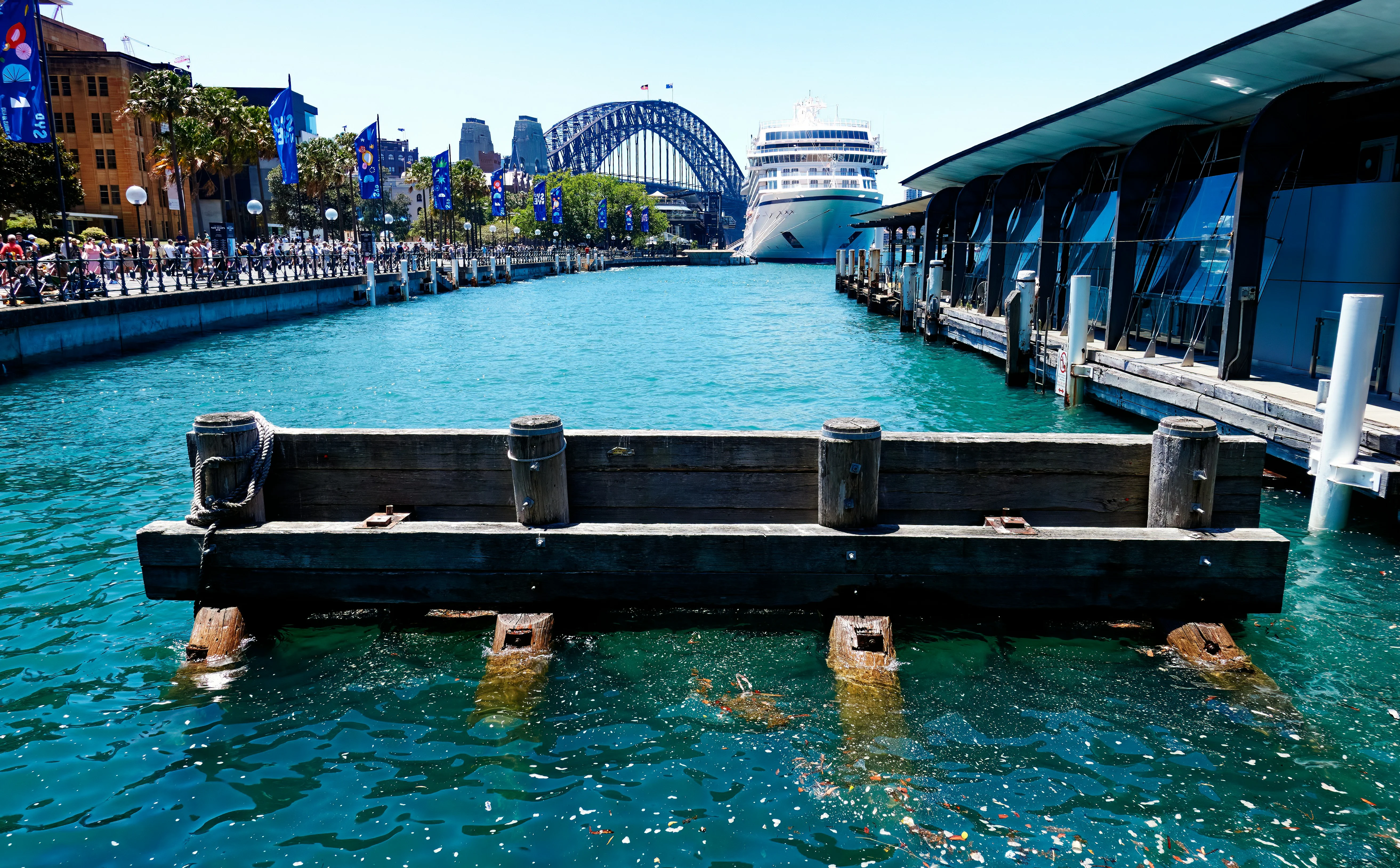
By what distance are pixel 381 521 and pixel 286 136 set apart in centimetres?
3752

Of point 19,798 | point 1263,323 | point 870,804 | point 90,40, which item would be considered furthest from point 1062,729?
point 90,40

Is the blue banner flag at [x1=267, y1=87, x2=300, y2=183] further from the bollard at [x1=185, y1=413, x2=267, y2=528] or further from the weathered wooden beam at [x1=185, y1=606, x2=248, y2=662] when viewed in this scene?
the weathered wooden beam at [x1=185, y1=606, x2=248, y2=662]

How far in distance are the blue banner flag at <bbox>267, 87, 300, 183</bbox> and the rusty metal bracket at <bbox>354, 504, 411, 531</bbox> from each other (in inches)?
1401

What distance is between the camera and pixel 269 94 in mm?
103500

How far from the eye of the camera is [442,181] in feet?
230

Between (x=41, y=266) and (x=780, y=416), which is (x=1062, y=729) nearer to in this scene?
(x=780, y=416)

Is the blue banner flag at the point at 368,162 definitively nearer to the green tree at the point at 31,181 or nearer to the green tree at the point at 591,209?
the green tree at the point at 31,181

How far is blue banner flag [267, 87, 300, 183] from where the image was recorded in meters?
37.9

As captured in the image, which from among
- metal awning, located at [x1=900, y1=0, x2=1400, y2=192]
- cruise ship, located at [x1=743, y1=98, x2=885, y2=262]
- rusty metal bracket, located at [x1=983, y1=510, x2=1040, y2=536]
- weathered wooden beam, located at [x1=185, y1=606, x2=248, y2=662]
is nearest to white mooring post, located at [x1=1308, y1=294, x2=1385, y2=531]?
metal awning, located at [x1=900, y1=0, x2=1400, y2=192]

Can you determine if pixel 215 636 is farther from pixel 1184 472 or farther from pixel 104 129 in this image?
pixel 104 129

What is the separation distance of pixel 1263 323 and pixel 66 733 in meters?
17.4

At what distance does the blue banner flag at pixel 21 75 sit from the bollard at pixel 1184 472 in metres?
28.4

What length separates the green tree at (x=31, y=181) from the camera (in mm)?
49062

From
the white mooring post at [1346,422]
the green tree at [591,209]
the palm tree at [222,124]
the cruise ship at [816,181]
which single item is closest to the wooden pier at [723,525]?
the white mooring post at [1346,422]
